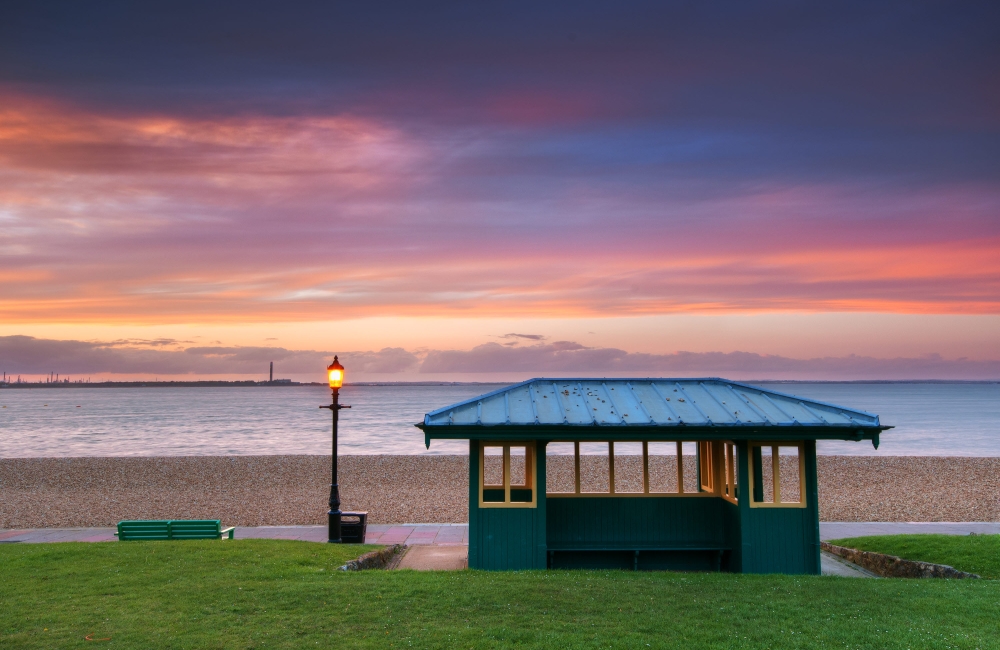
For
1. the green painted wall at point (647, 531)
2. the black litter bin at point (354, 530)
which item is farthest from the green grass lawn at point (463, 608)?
the black litter bin at point (354, 530)

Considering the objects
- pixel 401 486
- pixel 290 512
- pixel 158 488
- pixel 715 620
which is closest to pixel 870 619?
pixel 715 620

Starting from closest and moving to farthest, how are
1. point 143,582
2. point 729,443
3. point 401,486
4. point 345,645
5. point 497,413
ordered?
point 345,645, point 143,582, point 497,413, point 729,443, point 401,486

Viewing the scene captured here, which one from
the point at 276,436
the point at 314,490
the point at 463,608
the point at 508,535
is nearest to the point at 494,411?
the point at 508,535

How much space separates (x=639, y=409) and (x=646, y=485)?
1.88 metres

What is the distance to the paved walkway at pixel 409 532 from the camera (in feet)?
55.0

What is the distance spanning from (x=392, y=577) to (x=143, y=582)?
375 centimetres

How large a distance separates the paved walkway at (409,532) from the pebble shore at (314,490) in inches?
86.3

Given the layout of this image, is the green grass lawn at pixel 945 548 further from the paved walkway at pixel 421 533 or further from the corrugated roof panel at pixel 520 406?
the corrugated roof panel at pixel 520 406

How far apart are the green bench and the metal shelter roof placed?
5.97 metres

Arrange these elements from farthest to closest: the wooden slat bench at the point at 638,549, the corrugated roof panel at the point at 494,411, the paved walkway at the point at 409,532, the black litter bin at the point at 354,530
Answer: the paved walkway at the point at 409,532
the black litter bin at the point at 354,530
the wooden slat bench at the point at 638,549
the corrugated roof panel at the point at 494,411

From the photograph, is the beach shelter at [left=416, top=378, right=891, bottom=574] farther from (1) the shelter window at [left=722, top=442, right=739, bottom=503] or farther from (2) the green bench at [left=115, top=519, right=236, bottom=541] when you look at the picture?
(2) the green bench at [left=115, top=519, right=236, bottom=541]

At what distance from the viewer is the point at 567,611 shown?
9.10 metres

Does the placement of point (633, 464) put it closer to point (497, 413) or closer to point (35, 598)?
point (497, 413)

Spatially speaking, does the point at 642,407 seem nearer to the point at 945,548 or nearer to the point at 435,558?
the point at 435,558
